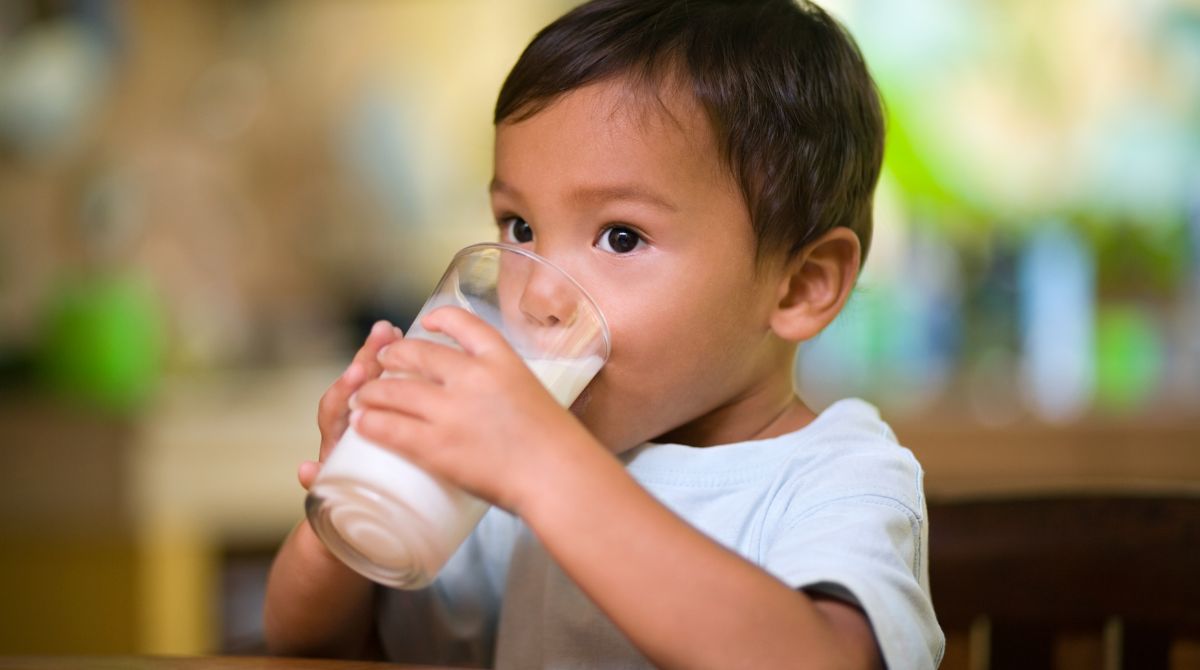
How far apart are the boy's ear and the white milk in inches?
12.3

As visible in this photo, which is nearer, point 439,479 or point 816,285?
point 439,479

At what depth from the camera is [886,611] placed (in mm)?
664

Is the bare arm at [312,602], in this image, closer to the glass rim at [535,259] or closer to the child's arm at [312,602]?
the child's arm at [312,602]

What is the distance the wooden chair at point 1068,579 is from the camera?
0.93 meters

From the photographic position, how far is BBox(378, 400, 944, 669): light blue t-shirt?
68 centimetres

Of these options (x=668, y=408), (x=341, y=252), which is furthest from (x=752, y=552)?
(x=341, y=252)

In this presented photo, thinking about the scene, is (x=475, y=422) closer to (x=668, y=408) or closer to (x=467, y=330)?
(x=467, y=330)

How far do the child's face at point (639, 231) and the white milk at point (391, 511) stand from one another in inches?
6.3

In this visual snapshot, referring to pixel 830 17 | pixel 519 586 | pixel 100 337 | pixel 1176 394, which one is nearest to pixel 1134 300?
pixel 1176 394

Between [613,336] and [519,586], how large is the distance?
25 centimetres

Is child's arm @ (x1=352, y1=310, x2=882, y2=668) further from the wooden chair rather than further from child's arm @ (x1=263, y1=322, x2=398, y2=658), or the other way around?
the wooden chair

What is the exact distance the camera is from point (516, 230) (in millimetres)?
884

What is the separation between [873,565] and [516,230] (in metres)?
0.35

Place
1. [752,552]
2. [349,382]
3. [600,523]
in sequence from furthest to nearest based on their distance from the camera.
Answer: [752,552] → [349,382] → [600,523]
